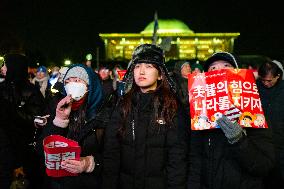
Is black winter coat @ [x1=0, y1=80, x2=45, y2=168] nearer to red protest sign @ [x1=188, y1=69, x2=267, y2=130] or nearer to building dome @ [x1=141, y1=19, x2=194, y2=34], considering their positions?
red protest sign @ [x1=188, y1=69, x2=267, y2=130]

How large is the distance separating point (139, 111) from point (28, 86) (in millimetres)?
2640

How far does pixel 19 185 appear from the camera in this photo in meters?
4.96

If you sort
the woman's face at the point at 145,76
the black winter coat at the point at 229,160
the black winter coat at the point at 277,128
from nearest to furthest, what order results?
the black winter coat at the point at 229,160, the woman's face at the point at 145,76, the black winter coat at the point at 277,128

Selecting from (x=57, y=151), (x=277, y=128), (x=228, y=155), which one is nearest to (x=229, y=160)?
(x=228, y=155)

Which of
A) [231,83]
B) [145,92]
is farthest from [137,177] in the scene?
[231,83]

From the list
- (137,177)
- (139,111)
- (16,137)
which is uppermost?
(139,111)

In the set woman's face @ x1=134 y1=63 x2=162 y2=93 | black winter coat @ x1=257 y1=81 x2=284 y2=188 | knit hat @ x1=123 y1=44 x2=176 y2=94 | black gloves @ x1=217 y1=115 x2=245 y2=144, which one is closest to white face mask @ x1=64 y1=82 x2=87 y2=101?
knit hat @ x1=123 y1=44 x2=176 y2=94

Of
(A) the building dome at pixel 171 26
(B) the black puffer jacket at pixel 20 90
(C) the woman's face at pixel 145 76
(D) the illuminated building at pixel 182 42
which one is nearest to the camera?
(C) the woman's face at pixel 145 76

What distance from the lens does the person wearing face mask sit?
332 centimetres

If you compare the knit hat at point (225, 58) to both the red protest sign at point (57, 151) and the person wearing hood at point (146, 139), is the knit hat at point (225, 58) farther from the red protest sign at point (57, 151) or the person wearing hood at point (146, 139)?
the red protest sign at point (57, 151)

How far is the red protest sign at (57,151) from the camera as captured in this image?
2.93 m

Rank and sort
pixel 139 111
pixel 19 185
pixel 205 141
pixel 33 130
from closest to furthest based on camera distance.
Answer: pixel 205 141, pixel 139 111, pixel 33 130, pixel 19 185

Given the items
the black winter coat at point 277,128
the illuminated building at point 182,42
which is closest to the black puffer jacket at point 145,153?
the black winter coat at point 277,128

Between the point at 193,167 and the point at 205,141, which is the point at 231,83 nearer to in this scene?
the point at 205,141
